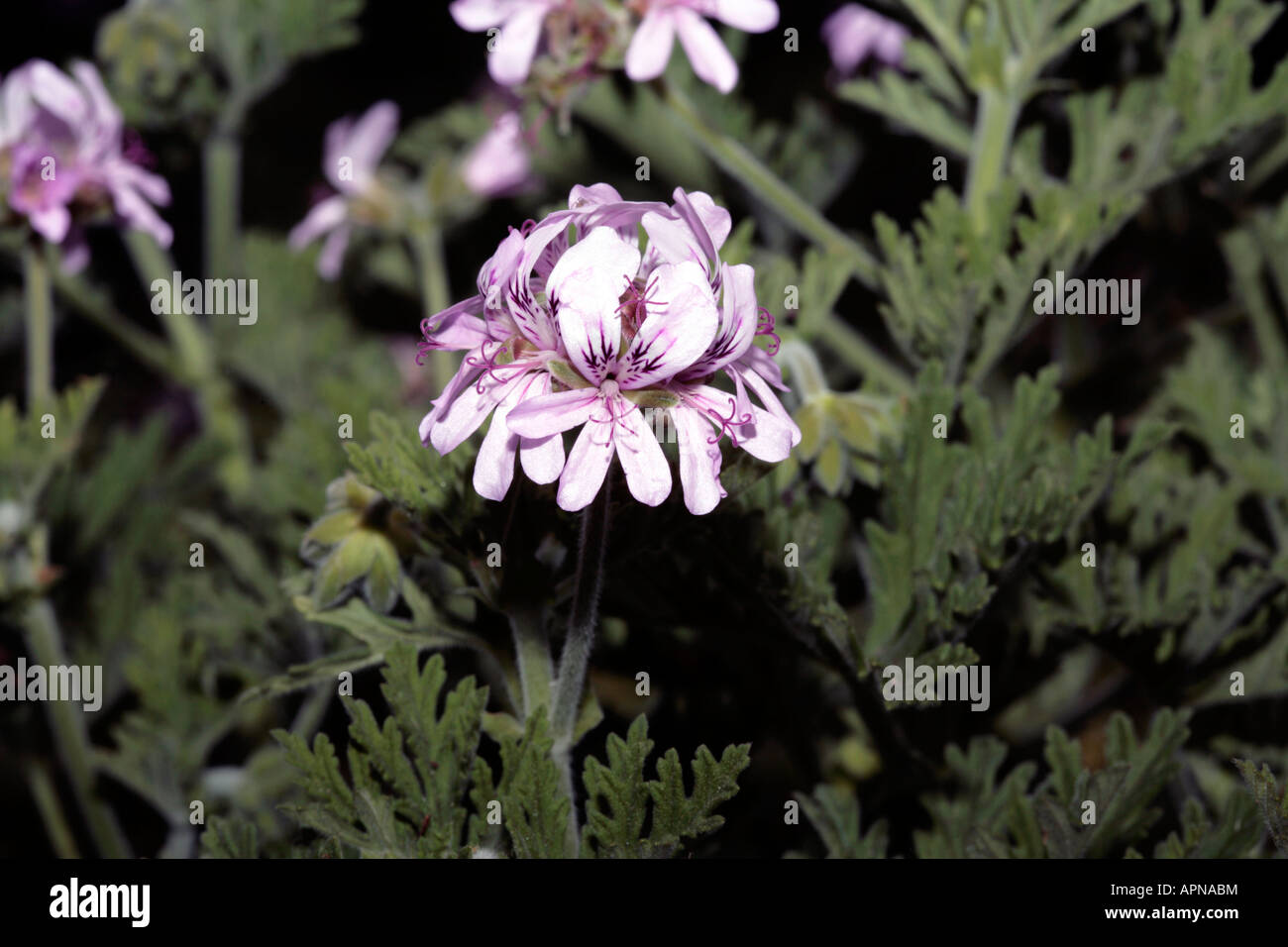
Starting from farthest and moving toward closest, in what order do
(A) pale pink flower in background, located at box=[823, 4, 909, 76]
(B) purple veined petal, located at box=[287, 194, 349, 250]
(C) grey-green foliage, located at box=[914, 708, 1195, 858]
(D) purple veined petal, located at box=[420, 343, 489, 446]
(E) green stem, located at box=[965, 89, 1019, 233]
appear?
(B) purple veined petal, located at box=[287, 194, 349, 250] → (A) pale pink flower in background, located at box=[823, 4, 909, 76] → (E) green stem, located at box=[965, 89, 1019, 233] → (C) grey-green foliage, located at box=[914, 708, 1195, 858] → (D) purple veined petal, located at box=[420, 343, 489, 446]

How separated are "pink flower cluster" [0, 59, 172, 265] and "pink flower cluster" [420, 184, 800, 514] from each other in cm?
111

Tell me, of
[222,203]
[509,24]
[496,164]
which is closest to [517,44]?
[509,24]

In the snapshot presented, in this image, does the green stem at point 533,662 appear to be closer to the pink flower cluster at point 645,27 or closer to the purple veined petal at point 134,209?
the pink flower cluster at point 645,27

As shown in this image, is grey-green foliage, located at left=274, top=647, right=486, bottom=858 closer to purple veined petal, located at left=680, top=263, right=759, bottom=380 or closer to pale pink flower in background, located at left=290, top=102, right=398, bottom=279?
purple veined petal, located at left=680, top=263, right=759, bottom=380

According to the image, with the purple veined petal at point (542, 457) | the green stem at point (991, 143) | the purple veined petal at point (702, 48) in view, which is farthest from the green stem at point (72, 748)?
the green stem at point (991, 143)

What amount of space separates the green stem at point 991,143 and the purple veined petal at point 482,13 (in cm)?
73

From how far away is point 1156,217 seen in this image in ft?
7.54

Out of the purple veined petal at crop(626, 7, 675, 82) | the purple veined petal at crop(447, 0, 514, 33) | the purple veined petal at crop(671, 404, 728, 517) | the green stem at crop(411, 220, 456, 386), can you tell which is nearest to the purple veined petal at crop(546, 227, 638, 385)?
the purple veined petal at crop(671, 404, 728, 517)

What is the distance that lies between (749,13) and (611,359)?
813 millimetres

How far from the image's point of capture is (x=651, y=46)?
1805 mm

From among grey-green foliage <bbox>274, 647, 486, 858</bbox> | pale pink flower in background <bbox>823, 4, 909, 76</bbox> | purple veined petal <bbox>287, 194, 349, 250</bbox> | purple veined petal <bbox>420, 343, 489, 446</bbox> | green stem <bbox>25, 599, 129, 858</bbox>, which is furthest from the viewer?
purple veined petal <bbox>287, 194, 349, 250</bbox>

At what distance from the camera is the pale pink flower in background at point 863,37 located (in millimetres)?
2311

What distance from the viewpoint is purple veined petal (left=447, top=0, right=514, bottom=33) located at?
1836mm

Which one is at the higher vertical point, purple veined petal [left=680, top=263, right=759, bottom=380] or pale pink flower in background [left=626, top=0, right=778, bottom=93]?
pale pink flower in background [left=626, top=0, right=778, bottom=93]
